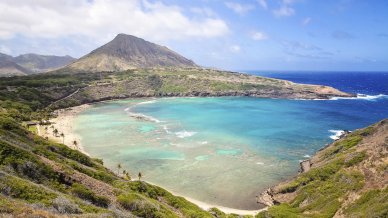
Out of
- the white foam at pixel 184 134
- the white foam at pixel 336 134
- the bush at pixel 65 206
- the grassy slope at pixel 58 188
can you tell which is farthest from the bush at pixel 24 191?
the white foam at pixel 336 134

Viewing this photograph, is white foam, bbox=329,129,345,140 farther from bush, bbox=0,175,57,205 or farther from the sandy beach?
bush, bbox=0,175,57,205

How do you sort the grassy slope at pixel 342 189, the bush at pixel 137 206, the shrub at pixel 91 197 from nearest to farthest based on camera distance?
the shrub at pixel 91 197, the bush at pixel 137 206, the grassy slope at pixel 342 189

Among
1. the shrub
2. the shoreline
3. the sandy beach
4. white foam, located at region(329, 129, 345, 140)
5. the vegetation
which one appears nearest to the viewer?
the vegetation

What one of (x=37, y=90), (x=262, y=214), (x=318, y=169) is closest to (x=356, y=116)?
(x=318, y=169)

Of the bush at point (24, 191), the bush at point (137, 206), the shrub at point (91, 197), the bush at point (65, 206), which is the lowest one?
the bush at point (137, 206)

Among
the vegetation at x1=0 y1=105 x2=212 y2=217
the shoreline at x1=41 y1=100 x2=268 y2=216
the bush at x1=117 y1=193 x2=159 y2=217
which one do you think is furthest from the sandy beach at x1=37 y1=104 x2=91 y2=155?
the bush at x1=117 y1=193 x2=159 y2=217

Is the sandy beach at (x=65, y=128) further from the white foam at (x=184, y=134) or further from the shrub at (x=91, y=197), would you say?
the shrub at (x=91, y=197)
